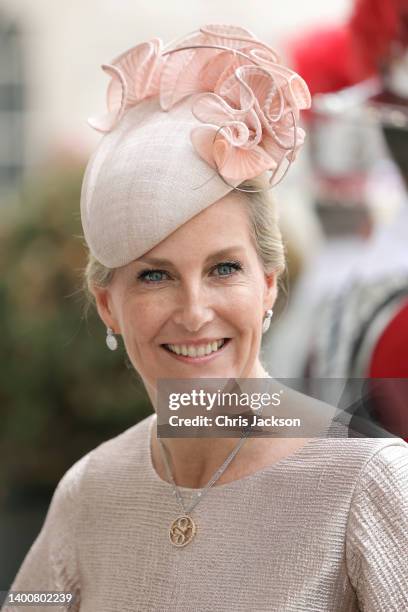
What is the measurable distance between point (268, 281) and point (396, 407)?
0.21 m

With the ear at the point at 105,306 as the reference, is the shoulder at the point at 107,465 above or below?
below

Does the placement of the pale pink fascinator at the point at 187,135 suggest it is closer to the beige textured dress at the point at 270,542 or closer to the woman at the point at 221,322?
the woman at the point at 221,322

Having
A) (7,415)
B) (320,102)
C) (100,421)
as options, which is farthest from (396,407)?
(7,415)

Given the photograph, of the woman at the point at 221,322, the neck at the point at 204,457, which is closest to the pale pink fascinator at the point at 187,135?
the woman at the point at 221,322

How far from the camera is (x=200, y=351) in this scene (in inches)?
46.5

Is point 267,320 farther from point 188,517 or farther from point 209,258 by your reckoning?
point 188,517

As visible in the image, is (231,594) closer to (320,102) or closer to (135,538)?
(135,538)

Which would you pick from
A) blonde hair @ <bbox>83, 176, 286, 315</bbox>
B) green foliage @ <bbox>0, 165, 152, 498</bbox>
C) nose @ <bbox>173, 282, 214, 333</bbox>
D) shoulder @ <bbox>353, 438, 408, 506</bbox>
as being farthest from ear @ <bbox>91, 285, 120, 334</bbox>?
green foliage @ <bbox>0, 165, 152, 498</bbox>

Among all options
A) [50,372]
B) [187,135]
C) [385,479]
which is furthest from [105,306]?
[50,372]

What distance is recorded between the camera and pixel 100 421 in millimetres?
3930

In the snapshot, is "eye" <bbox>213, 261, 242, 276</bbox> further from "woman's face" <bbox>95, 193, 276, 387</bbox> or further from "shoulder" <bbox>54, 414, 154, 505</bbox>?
"shoulder" <bbox>54, 414, 154, 505</bbox>

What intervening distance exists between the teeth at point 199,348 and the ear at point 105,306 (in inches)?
4.3

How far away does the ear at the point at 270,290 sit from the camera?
1226mm

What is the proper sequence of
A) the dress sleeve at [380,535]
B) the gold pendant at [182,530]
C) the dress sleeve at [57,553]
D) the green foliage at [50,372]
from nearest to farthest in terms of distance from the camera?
the dress sleeve at [380,535] < the gold pendant at [182,530] < the dress sleeve at [57,553] < the green foliage at [50,372]
